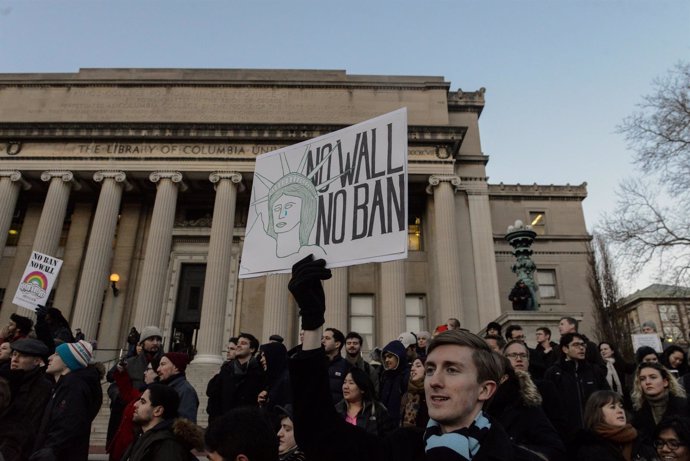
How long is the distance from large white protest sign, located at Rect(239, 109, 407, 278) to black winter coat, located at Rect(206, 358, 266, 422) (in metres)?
3.60

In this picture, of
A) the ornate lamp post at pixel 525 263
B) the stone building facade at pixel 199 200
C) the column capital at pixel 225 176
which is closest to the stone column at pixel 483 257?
the stone building facade at pixel 199 200

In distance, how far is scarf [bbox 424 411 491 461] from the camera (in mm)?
2031

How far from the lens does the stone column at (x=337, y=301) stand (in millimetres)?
22422

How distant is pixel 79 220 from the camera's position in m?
26.9

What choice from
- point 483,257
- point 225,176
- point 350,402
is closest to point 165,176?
point 225,176

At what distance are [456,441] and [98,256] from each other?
24.8 m

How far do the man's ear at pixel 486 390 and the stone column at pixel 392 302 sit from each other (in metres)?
20.3

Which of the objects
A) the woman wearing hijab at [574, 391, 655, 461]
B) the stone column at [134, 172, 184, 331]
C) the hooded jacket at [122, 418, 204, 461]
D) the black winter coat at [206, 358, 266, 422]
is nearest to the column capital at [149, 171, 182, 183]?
the stone column at [134, 172, 184, 331]

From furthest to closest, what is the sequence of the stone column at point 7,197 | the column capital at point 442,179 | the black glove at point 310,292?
the column capital at point 442,179 → the stone column at point 7,197 → the black glove at point 310,292

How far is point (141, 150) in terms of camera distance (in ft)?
84.0

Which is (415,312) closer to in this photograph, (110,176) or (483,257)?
(483,257)

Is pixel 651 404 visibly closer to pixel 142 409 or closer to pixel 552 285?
pixel 142 409

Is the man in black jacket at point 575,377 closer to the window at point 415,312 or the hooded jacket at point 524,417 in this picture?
the hooded jacket at point 524,417

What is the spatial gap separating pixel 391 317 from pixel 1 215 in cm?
2003
